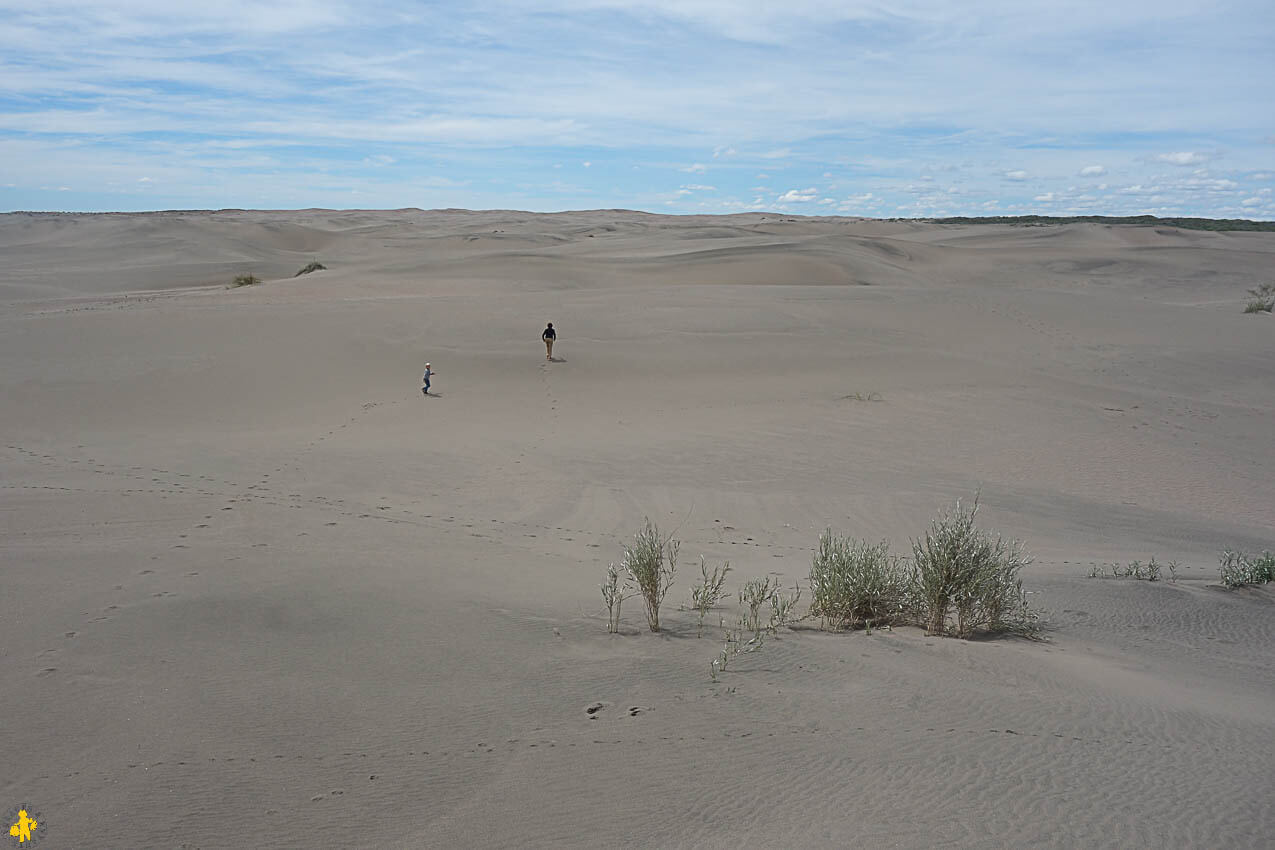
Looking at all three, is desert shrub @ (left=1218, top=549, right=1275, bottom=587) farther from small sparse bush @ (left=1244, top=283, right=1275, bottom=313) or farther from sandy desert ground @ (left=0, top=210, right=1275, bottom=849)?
small sparse bush @ (left=1244, top=283, right=1275, bottom=313)

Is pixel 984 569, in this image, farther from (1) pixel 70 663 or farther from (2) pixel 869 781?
(1) pixel 70 663

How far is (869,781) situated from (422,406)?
1293cm

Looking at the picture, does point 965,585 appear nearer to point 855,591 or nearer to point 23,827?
point 855,591

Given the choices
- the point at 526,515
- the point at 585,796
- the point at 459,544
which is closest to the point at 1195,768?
the point at 585,796

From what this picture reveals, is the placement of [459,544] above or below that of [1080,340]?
below

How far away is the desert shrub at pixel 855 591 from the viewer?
18.9 feet

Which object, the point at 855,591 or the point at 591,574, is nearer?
the point at 855,591

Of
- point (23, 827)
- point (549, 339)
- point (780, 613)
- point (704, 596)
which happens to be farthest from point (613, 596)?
point (549, 339)

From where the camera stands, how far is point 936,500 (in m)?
10.4

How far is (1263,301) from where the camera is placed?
99.1ft

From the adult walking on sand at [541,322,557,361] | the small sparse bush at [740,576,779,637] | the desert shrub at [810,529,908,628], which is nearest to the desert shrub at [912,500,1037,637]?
the desert shrub at [810,529,908,628]

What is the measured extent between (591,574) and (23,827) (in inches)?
171

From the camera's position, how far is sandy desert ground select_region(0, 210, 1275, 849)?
11.1ft

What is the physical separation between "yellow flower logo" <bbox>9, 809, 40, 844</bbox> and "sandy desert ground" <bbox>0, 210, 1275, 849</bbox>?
61mm
